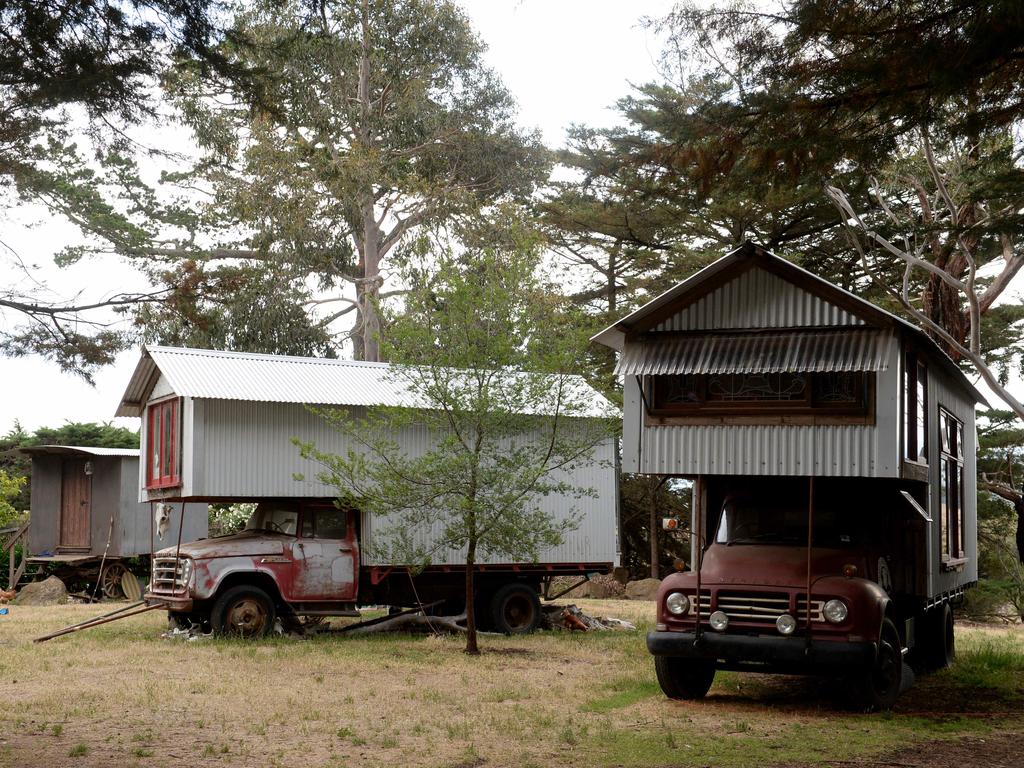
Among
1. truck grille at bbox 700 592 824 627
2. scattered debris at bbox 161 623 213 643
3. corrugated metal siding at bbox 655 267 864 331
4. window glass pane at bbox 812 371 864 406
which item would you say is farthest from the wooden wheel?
window glass pane at bbox 812 371 864 406

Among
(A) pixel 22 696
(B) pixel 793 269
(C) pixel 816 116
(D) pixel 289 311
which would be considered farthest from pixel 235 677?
(D) pixel 289 311

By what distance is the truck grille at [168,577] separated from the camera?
16.2 m

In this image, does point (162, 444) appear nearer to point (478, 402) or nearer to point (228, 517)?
point (478, 402)

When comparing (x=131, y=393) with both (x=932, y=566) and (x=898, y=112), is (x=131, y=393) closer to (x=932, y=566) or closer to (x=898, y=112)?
(x=932, y=566)

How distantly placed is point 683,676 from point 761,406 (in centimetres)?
260

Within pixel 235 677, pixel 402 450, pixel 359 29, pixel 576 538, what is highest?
pixel 359 29

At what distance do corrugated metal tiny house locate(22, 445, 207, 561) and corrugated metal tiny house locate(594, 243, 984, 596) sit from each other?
16.2 metres

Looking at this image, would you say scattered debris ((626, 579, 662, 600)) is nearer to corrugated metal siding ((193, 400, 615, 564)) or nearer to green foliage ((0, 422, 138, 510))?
corrugated metal siding ((193, 400, 615, 564))

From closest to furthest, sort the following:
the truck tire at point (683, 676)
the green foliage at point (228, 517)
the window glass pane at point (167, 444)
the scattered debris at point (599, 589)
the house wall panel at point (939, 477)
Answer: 1. the truck tire at point (683, 676)
2. the house wall panel at point (939, 477)
3. the window glass pane at point (167, 444)
4. the scattered debris at point (599, 589)
5. the green foliage at point (228, 517)

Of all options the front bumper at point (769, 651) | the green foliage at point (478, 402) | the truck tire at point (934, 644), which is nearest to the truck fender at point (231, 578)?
the green foliage at point (478, 402)

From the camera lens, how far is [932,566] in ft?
39.2

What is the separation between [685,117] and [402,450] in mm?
9876

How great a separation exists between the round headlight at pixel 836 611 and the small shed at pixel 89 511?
17884 millimetres

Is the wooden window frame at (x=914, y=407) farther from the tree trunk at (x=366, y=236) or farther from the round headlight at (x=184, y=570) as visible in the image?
the tree trunk at (x=366, y=236)
